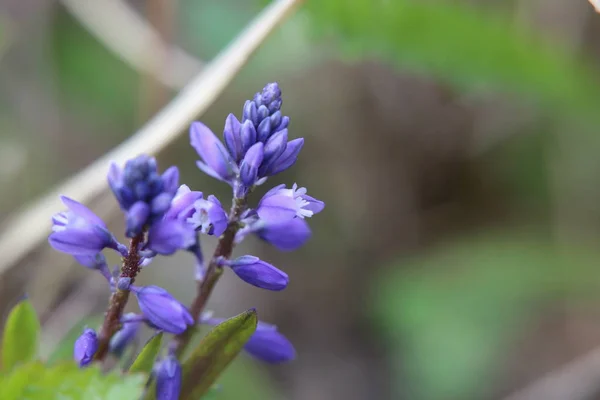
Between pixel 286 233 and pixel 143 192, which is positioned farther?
pixel 286 233

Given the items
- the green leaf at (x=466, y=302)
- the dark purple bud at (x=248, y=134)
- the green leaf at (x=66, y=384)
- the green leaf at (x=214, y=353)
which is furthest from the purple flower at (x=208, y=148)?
the green leaf at (x=466, y=302)

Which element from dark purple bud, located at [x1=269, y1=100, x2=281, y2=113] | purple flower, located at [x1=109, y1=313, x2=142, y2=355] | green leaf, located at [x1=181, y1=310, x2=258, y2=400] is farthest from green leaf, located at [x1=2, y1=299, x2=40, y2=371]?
dark purple bud, located at [x1=269, y1=100, x2=281, y2=113]

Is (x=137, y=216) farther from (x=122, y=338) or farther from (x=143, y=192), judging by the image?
(x=122, y=338)

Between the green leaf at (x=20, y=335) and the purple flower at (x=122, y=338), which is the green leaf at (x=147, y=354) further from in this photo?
the green leaf at (x=20, y=335)

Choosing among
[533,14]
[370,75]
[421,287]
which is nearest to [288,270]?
[421,287]

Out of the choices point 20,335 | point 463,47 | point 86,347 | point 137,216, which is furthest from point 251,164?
point 463,47

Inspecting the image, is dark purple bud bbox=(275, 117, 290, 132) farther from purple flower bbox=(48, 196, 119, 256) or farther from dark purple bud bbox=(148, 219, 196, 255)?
purple flower bbox=(48, 196, 119, 256)
